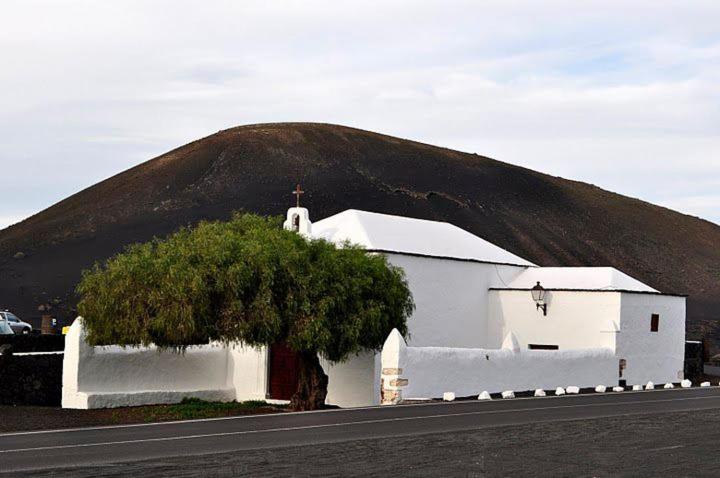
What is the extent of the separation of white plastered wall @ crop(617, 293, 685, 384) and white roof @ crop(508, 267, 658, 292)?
699 millimetres

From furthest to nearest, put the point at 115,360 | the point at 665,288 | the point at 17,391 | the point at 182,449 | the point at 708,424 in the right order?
1. the point at 665,288
2. the point at 17,391
3. the point at 115,360
4. the point at 708,424
5. the point at 182,449

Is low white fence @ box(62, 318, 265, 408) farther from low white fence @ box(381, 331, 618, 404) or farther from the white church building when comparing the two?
low white fence @ box(381, 331, 618, 404)

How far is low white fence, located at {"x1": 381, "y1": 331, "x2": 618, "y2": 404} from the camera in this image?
28625 mm

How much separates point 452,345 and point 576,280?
18.7ft

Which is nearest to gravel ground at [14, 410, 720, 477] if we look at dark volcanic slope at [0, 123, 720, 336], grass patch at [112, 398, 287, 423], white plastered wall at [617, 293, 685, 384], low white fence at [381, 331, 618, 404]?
grass patch at [112, 398, 287, 423]

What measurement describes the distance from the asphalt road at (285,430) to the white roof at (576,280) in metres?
12.0

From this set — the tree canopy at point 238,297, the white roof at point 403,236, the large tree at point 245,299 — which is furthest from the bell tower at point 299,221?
the tree canopy at point 238,297

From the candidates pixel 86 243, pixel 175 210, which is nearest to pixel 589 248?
pixel 175 210

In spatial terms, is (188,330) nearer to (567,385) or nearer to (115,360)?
(115,360)

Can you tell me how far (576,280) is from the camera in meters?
40.9

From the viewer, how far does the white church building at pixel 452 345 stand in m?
29.0

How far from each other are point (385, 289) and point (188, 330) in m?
5.45

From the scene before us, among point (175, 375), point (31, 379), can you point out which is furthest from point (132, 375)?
point (31, 379)

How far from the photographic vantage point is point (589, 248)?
427ft
